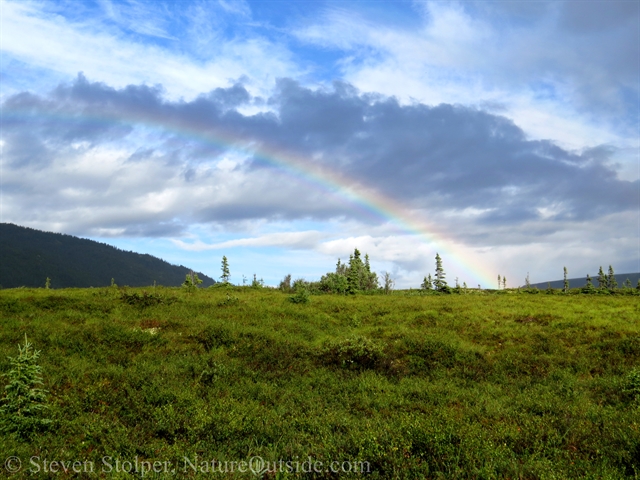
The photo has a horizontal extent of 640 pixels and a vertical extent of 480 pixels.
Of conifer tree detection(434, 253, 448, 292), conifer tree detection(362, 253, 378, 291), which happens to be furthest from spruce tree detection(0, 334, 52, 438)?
conifer tree detection(362, 253, 378, 291)

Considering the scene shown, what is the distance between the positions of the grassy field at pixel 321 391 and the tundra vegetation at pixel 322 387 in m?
0.06

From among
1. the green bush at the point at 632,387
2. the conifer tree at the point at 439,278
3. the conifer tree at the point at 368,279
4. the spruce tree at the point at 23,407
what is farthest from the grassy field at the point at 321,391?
the conifer tree at the point at 368,279

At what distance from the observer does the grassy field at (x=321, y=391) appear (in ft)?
26.2

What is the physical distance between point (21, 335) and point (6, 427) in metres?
10.5

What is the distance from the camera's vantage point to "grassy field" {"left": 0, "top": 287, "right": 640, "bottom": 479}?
8.00 meters

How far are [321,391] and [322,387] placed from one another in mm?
463

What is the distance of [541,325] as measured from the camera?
81.8 feet

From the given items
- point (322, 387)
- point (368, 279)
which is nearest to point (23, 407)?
point (322, 387)

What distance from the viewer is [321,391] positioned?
13.9 metres

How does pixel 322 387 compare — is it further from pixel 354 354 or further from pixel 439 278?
pixel 439 278

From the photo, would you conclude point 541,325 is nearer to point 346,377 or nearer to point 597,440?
point 346,377

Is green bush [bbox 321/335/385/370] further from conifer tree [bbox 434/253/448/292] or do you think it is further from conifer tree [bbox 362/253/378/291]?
conifer tree [bbox 362/253/378/291]

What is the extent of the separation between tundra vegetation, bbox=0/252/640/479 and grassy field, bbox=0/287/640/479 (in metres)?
0.06

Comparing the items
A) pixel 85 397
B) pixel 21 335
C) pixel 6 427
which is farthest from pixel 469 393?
pixel 21 335
